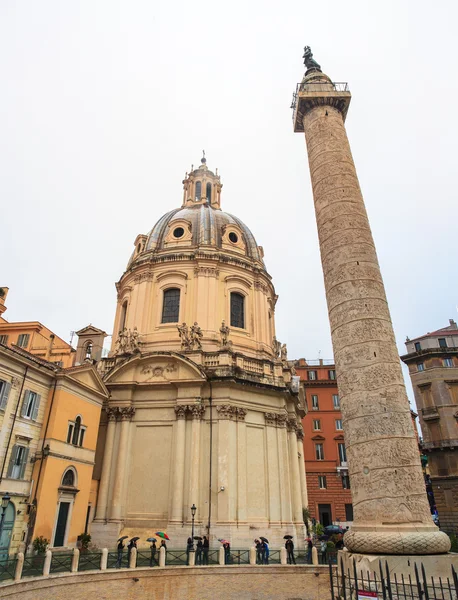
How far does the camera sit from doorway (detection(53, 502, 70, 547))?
1986cm

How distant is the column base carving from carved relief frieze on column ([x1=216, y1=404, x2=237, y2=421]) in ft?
49.9

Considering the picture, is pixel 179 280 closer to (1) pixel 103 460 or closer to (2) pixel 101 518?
(1) pixel 103 460

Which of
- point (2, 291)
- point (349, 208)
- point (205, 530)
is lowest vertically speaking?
point (205, 530)

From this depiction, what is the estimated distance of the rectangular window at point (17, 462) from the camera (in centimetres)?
1815

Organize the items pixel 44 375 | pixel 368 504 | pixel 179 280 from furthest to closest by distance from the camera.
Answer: pixel 179 280 → pixel 44 375 → pixel 368 504

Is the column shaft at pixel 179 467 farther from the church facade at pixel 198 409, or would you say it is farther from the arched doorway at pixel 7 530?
the arched doorway at pixel 7 530

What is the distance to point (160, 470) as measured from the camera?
2452cm

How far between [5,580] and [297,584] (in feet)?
34.5

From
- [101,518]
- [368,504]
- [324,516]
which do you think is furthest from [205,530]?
[324,516]

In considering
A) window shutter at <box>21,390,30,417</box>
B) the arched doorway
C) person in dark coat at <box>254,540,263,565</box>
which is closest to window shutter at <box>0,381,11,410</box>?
window shutter at <box>21,390,30,417</box>

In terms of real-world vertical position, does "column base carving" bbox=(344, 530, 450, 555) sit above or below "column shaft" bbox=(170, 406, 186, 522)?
below

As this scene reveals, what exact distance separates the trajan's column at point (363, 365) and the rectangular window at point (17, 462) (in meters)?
13.8

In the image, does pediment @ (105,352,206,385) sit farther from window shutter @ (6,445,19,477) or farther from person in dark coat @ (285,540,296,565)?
person in dark coat @ (285,540,296,565)

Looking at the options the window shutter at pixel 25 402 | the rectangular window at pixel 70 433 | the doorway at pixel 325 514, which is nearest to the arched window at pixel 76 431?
the rectangular window at pixel 70 433
